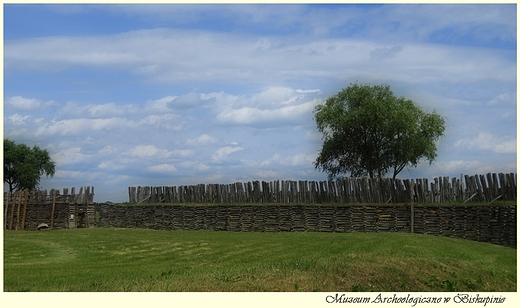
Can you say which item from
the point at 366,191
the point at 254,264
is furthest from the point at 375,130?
the point at 254,264

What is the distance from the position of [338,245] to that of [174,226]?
47.4 feet

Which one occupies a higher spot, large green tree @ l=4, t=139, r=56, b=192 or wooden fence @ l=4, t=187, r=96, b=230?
large green tree @ l=4, t=139, r=56, b=192

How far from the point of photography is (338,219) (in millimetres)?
29438

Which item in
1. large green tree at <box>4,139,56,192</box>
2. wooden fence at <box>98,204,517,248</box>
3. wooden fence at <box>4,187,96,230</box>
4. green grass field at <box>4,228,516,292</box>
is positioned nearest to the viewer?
green grass field at <box>4,228,516,292</box>

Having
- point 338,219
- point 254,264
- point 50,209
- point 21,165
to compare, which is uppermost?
point 21,165

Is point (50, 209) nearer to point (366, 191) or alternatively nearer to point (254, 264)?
point (366, 191)

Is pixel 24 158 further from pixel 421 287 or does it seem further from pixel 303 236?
pixel 421 287

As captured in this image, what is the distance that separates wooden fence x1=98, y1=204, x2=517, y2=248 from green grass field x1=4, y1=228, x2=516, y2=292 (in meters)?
1.14

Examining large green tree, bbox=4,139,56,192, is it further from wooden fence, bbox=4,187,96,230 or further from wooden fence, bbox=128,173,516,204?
wooden fence, bbox=128,173,516,204

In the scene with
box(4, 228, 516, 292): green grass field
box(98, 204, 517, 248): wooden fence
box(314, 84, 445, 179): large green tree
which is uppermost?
box(314, 84, 445, 179): large green tree

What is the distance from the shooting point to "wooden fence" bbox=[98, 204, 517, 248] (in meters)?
26.2

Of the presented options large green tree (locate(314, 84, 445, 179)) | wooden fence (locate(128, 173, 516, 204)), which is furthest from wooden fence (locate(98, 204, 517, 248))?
large green tree (locate(314, 84, 445, 179))

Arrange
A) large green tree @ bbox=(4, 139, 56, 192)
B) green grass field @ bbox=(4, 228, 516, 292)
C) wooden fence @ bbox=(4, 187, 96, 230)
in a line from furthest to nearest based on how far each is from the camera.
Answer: large green tree @ bbox=(4, 139, 56, 192)
wooden fence @ bbox=(4, 187, 96, 230)
green grass field @ bbox=(4, 228, 516, 292)

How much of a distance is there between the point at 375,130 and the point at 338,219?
17.3 m
